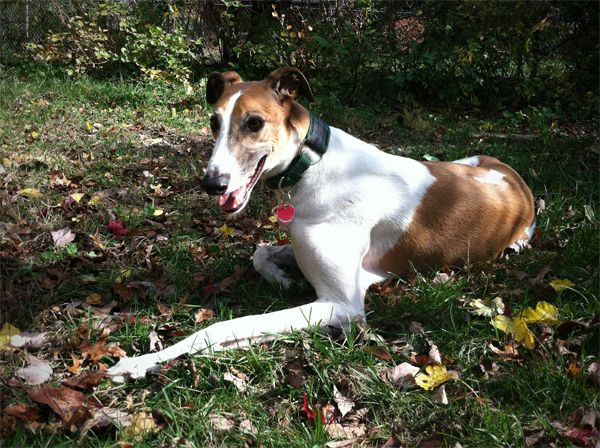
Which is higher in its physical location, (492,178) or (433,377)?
(492,178)

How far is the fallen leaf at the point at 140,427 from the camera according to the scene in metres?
2.25

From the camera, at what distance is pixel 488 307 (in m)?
3.00

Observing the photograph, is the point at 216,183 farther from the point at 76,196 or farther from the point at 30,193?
the point at 30,193

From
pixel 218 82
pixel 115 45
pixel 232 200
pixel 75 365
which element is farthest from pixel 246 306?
pixel 115 45

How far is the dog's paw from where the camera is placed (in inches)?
101

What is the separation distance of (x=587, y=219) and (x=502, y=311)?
1451mm

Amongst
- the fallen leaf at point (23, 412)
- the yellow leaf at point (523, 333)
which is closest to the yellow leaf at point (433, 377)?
the yellow leaf at point (523, 333)

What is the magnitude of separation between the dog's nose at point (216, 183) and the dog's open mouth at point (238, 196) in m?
0.06

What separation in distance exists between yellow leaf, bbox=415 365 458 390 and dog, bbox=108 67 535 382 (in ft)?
1.69

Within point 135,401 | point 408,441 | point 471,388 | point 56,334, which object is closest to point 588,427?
point 471,388

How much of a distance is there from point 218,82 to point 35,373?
192cm

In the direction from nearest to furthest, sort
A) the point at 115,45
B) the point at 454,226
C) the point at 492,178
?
the point at 454,226 → the point at 492,178 → the point at 115,45

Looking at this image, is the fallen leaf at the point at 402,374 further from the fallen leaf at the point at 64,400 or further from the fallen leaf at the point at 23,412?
the fallen leaf at the point at 23,412

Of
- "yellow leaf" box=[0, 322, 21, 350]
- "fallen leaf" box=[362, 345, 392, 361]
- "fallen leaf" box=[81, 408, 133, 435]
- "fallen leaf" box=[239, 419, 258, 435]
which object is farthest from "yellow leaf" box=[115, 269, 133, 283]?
"fallen leaf" box=[362, 345, 392, 361]
